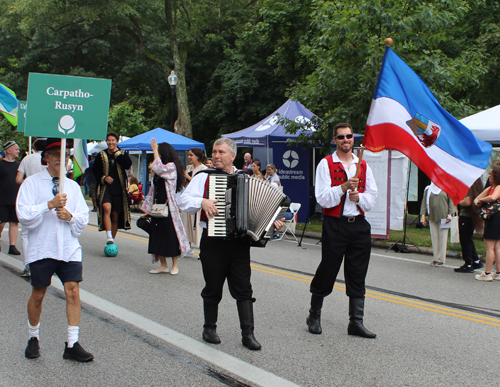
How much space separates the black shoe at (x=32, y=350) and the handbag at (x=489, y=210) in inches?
259

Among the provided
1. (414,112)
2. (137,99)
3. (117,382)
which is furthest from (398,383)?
(137,99)

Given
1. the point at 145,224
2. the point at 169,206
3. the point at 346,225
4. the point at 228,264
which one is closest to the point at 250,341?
the point at 228,264

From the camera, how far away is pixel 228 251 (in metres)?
4.75

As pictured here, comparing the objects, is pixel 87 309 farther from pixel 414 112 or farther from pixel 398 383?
pixel 414 112

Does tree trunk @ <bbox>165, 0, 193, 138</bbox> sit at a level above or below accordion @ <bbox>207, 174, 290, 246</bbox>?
above

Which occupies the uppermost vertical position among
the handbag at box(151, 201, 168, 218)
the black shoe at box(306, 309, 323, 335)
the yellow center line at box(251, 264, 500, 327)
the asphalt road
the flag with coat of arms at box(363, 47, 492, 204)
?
the flag with coat of arms at box(363, 47, 492, 204)

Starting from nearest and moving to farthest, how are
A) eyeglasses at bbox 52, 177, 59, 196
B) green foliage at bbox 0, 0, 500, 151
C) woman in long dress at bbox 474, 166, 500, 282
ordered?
1. eyeglasses at bbox 52, 177, 59, 196
2. woman in long dress at bbox 474, 166, 500, 282
3. green foliage at bbox 0, 0, 500, 151

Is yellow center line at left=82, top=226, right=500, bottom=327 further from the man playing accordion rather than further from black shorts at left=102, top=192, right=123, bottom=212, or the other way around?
black shorts at left=102, top=192, right=123, bottom=212

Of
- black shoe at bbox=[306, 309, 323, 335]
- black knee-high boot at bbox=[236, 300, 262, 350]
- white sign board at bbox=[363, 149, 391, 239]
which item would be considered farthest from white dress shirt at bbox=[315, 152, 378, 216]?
white sign board at bbox=[363, 149, 391, 239]

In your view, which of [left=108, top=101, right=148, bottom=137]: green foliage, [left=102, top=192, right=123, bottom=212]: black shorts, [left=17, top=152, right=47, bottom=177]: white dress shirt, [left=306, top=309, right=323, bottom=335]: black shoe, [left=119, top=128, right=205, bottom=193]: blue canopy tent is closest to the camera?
[left=306, top=309, right=323, bottom=335]: black shoe

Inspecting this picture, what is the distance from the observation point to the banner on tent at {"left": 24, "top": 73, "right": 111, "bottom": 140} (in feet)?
15.1

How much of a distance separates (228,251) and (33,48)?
31.4 m

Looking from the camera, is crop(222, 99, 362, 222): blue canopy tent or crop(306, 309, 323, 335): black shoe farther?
crop(222, 99, 362, 222): blue canopy tent

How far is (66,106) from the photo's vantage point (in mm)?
4723
